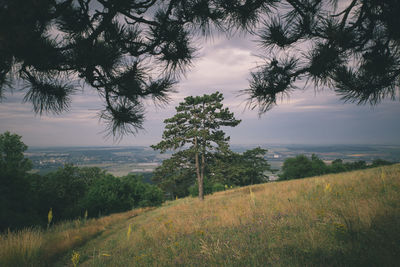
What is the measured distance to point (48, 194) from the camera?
18781 millimetres

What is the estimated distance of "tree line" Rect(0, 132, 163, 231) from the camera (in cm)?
1149

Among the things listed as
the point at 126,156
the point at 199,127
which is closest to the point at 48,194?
the point at 199,127

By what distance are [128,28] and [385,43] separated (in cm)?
347

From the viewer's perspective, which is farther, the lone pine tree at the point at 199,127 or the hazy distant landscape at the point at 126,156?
the hazy distant landscape at the point at 126,156

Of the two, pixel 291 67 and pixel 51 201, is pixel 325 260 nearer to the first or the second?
pixel 291 67

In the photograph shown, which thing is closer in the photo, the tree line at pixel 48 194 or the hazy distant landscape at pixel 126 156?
the tree line at pixel 48 194

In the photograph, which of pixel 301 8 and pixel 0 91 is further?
pixel 301 8

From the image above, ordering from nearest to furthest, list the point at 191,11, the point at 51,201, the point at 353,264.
→ the point at 353,264 → the point at 191,11 → the point at 51,201

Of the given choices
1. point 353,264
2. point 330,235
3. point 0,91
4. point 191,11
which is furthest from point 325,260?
point 0,91

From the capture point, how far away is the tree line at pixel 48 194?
1149 centimetres

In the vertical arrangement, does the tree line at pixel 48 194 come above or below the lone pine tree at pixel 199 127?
below

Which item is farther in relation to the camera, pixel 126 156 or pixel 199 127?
pixel 126 156

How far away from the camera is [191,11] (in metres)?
2.22

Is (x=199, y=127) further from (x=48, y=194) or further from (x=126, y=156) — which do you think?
(x=126, y=156)
